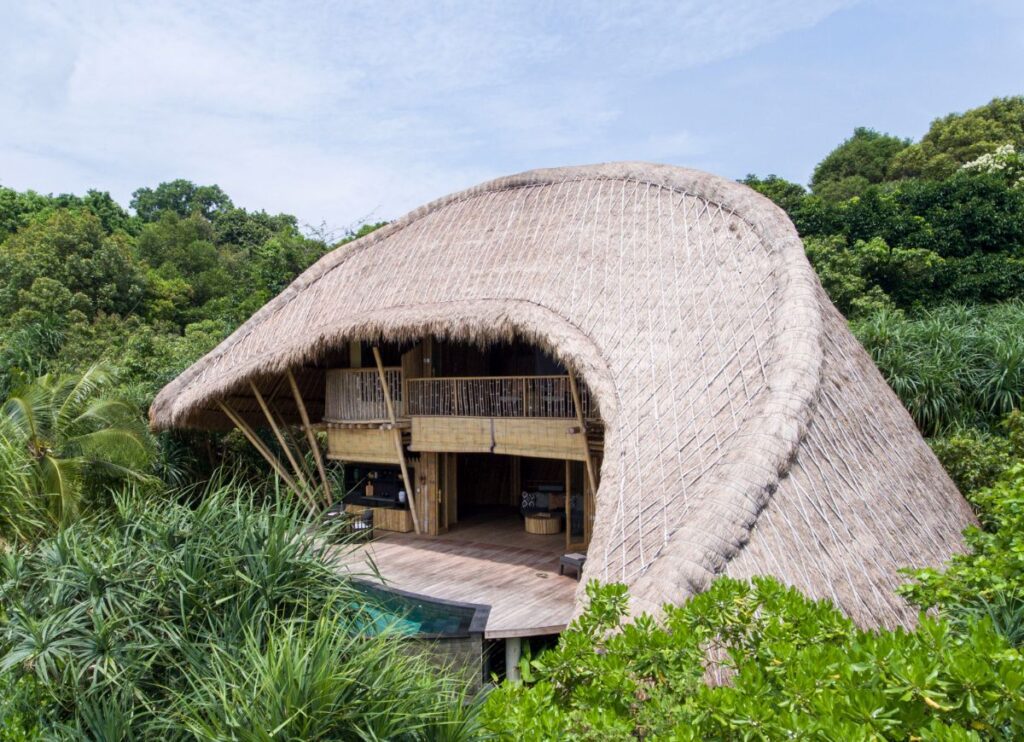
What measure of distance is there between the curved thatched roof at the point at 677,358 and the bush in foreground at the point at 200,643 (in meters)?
1.74

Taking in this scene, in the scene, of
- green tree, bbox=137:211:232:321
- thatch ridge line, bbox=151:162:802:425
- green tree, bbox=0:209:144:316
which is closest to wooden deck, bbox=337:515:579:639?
thatch ridge line, bbox=151:162:802:425

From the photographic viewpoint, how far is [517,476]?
14.5m

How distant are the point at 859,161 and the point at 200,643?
3424 centimetres

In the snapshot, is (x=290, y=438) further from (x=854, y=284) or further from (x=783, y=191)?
(x=783, y=191)

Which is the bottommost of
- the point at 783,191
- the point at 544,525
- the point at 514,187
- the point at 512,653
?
the point at 512,653

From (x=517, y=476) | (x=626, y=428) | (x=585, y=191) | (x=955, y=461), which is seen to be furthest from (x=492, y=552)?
(x=955, y=461)

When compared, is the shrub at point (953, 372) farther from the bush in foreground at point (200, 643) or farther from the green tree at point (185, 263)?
the green tree at point (185, 263)

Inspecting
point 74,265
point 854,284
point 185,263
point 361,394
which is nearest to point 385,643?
point 361,394

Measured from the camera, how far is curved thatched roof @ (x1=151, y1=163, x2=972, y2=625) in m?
4.87

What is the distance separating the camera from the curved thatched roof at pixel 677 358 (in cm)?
487

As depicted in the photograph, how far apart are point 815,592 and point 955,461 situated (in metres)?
5.56

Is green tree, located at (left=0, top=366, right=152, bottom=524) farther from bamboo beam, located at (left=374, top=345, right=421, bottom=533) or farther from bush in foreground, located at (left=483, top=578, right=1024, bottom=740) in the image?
bush in foreground, located at (left=483, top=578, right=1024, bottom=740)

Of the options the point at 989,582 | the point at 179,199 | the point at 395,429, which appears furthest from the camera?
the point at 179,199

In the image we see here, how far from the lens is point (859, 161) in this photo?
104ft
